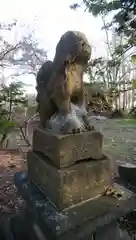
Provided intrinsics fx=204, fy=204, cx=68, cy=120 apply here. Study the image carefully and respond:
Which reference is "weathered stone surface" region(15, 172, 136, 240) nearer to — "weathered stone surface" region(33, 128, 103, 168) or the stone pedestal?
the stone pedestal

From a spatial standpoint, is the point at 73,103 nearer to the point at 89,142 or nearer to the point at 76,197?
the point at 89,142

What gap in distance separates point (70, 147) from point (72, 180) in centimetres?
17

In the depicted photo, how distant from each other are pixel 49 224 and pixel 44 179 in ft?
0.84

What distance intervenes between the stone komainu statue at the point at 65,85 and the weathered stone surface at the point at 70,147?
6 centimetres

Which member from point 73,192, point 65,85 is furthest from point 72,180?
point 65,85

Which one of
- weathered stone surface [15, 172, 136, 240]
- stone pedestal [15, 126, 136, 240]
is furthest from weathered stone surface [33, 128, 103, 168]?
weathered stone surface [15, 172, 136, 240]

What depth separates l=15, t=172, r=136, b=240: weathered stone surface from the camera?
3.11 feet

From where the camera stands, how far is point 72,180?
3.42ft

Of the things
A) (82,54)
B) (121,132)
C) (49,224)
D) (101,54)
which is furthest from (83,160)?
(101,54)

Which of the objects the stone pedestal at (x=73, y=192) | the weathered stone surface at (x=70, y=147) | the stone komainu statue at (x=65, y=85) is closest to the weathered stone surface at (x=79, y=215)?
the stone pedestal at (x=73, y=192)

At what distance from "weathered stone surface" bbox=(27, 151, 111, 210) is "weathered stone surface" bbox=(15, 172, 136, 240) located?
0.13ft

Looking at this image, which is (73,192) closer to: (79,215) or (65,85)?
(79,215)

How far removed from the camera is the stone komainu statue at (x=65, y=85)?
101 cm

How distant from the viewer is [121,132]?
16.1 ft
